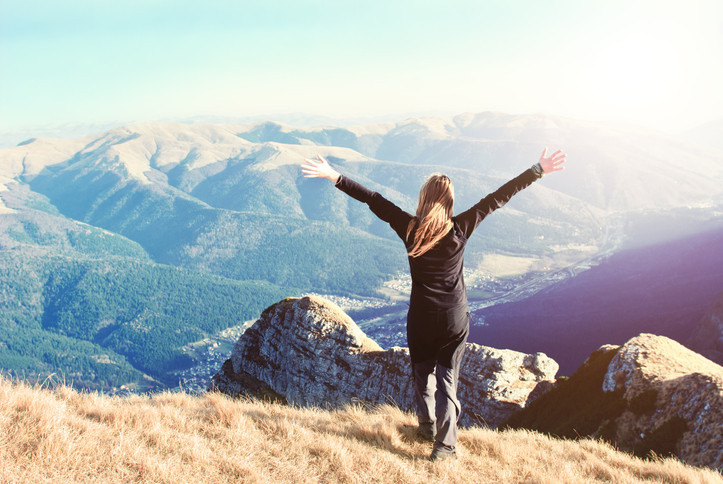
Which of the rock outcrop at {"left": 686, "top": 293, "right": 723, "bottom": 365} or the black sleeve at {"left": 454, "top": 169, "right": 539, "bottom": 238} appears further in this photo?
the rock outcrop at {"left": 686, "top": 293, "right": 723, "bottom": 365}

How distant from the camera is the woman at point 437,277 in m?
6.96

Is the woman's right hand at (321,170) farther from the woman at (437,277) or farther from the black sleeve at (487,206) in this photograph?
the black sleeve at (487,206)

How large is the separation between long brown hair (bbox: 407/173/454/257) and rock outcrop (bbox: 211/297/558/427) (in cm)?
1492

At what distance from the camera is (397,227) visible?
7148 millimetres

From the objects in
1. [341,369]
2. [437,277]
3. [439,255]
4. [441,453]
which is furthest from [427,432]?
[341,369]

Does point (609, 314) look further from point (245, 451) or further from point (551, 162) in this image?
point (245, 451)

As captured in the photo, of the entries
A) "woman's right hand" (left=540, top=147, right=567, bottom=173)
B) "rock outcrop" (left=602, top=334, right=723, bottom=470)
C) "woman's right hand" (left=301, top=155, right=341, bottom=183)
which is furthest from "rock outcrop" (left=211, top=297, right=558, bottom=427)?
"woman's right hand" (left=301, top=155, right=341, bottom=183)

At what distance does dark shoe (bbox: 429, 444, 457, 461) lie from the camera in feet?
25.5

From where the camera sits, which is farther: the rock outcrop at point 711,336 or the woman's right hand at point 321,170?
the rock outcrop at point 711,336

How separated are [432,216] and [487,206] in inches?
51.4

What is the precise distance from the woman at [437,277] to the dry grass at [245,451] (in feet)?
3.25

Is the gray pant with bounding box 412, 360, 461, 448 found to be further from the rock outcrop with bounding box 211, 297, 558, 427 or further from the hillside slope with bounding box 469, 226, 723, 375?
the hillside slope with bounding box 469, 226, 723, 375

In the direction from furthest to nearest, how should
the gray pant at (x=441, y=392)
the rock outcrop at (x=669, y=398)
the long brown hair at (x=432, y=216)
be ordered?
1. the rock outcrop at (x=669, y=398)
2. the gray pant at (x=441, y=392)
3. the long brown hair at (x=432, y=216)

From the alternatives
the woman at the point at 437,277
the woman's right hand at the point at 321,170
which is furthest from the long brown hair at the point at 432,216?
the woman's right hand at the point at 321,170
